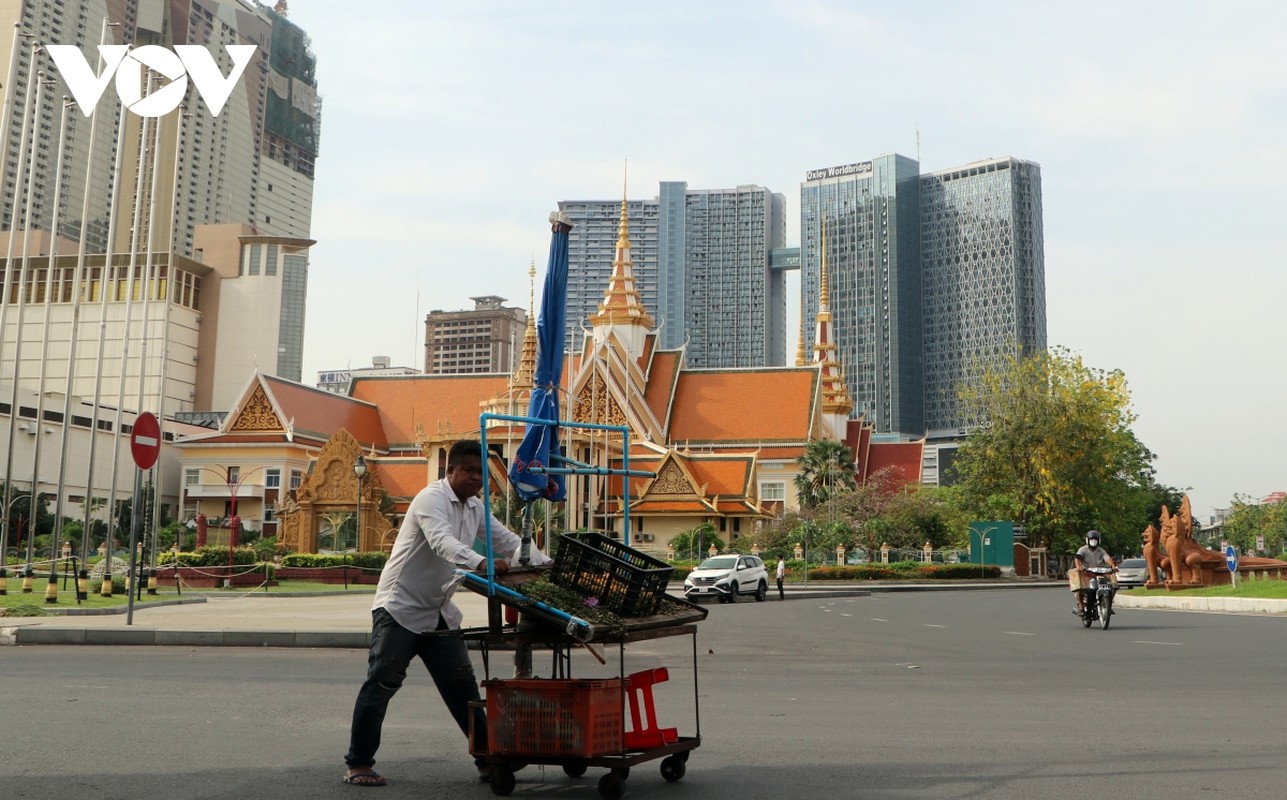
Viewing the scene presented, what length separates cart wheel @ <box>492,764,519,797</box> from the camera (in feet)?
19.0

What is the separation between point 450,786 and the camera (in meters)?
5.99

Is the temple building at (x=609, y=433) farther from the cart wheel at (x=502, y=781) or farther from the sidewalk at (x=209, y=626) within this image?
the cart wheel at (x=502, y=781)

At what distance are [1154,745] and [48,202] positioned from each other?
90423mm

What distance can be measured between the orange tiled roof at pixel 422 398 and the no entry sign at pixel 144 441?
2166 inches

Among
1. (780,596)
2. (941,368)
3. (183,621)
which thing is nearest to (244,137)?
(941,368)

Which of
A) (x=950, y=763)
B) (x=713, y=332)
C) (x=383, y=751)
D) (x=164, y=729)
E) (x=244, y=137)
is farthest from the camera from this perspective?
(x=713, y=332)

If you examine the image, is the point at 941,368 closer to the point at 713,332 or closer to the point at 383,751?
the point at 713,332

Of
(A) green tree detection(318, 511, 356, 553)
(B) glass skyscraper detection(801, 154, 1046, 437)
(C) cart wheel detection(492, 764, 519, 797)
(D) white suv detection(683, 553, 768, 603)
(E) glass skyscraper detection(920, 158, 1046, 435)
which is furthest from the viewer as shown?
(B) glass skyscraper detection(801, 154, 1046, 437)

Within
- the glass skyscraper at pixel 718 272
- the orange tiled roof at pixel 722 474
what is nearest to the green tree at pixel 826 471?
the orange tiled roof at pixel 722 474

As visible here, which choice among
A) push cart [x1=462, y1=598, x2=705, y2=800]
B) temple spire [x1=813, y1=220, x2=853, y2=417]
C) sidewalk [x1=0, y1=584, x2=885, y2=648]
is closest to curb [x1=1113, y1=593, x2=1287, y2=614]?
sidewalk [x1=0, y1=584, x2=885, y2=648]

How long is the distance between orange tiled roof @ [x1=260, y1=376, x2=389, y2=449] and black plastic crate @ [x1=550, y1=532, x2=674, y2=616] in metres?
59.0

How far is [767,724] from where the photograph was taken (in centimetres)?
806

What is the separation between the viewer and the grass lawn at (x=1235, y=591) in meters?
25.0

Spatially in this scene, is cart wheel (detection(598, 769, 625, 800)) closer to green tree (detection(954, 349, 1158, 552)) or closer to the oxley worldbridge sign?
green tree (detection(954, 349, 1158, 552))
